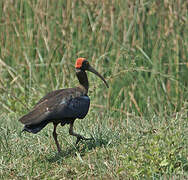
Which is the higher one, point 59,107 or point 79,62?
point 79,62

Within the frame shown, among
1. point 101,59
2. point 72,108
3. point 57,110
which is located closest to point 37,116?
point 57,110

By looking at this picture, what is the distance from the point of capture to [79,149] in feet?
17.6

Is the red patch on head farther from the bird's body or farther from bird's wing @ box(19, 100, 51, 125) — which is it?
bird's wing @ box(19, 100, 51, 125)

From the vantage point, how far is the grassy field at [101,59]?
656cm

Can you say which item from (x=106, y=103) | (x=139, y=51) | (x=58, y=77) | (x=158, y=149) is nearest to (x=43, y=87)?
(x=58, y=77)

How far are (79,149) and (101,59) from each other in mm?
2723

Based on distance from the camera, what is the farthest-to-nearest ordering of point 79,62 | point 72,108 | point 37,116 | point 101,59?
point 101,59
point 79,62
point 72,108
point 37,116

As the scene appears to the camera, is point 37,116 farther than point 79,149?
No

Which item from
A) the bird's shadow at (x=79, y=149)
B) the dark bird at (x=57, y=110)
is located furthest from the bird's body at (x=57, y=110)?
the bird's shadow at (x=79, y=149)

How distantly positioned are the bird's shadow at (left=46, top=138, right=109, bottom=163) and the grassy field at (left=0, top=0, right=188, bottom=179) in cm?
14

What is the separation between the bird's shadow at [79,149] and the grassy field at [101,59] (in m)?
0.14

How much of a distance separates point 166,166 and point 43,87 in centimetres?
402

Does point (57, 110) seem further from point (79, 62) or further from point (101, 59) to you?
point (101, 59)

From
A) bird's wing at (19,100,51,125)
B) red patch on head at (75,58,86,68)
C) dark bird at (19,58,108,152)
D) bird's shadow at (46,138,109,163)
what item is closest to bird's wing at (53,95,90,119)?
dark bird at (19,58,108,152)
